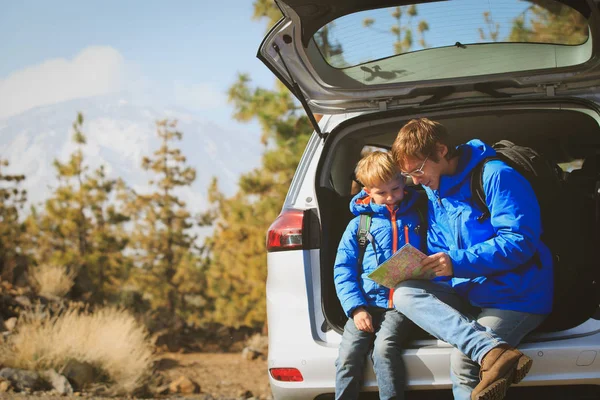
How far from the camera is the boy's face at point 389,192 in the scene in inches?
123

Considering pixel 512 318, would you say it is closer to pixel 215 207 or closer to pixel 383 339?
pixel 383 339

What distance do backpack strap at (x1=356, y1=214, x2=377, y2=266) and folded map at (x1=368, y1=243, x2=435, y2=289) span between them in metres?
0.29

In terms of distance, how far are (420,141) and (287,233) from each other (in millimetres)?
769

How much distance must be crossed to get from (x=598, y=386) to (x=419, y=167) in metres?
1.12

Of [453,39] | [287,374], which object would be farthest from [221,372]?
[453,39]

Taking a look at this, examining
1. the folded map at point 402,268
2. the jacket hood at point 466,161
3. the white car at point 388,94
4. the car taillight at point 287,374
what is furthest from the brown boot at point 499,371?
the car taillight at point 287,374

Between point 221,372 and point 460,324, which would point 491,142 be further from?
point 221,372

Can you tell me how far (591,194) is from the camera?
3.64 meters

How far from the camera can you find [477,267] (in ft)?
9.06

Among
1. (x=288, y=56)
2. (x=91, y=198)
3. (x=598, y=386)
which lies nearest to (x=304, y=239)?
(x=288, y=56)

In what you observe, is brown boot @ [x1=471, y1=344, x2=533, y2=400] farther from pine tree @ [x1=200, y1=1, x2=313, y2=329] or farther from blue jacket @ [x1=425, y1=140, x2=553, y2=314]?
pine tree @ [x1=200, y1=1, x2=313, y2=329]

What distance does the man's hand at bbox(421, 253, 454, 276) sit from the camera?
2773 mm

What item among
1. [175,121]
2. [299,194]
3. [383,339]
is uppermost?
[175,121]

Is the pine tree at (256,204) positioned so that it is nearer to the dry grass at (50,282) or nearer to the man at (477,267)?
the dry grass at (50,282)
